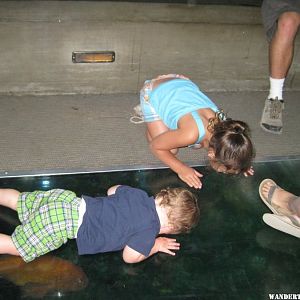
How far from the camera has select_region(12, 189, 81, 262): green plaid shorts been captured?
4.20 feet

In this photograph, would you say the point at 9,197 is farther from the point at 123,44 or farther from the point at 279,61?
the point at 279,61

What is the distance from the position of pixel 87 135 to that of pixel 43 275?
0.92 meters

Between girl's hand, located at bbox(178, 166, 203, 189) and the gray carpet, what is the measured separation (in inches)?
5.2

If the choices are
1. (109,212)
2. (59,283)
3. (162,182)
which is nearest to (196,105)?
(162,182)

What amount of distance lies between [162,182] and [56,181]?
46cm

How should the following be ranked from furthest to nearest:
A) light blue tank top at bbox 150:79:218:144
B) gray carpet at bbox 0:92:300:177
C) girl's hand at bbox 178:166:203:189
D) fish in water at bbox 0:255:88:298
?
gray carpet at bbox 0:92:300:177
girl's hand at bbox 178:166:203:189
light blue tank top at bbox 150:79:218:144
fish in water at bbox 0:255:88:298

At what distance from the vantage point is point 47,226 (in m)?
1.28

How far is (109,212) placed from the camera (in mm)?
1334

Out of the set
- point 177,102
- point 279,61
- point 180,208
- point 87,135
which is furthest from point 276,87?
point 180,208

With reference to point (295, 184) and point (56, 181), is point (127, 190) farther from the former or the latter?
point (295, 184)

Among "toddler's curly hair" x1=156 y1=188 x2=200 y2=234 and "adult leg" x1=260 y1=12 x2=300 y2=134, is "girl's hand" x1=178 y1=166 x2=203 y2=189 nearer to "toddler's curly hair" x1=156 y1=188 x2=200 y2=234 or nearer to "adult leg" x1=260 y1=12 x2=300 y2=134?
"toddler's curly hair" x1=156 y1=188 x2=200 y2=234

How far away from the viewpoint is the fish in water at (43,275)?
127 cm

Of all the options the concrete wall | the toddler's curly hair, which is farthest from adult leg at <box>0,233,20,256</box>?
the concrete wall

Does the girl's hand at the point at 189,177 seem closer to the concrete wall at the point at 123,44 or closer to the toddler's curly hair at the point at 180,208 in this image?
the toddler's curly hair at the point at 180,208
